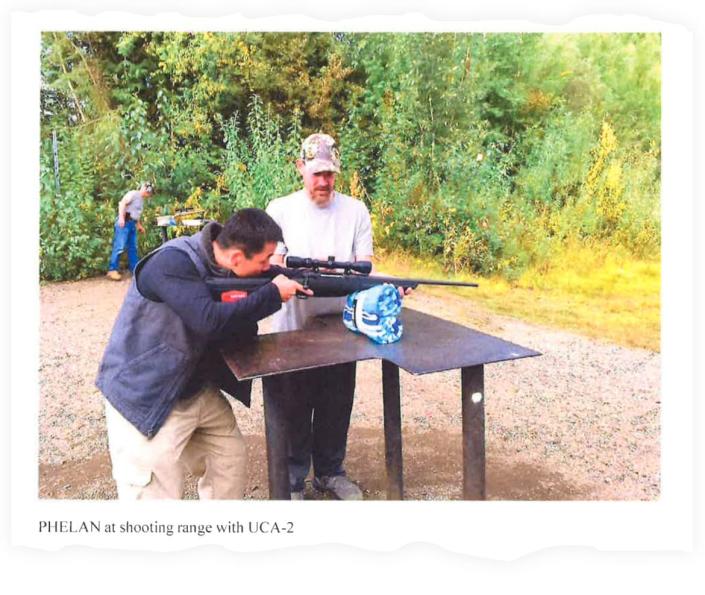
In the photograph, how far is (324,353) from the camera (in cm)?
236

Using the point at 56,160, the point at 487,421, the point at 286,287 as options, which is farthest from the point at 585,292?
the point at 56,160

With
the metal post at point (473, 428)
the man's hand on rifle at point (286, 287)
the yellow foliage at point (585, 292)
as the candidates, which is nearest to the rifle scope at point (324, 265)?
the man's hand on rifle at point (286, 287)

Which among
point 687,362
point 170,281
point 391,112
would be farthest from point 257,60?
point 687,362

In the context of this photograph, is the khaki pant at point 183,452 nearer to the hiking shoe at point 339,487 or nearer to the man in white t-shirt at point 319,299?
the man in white t-shirt at point 319,299

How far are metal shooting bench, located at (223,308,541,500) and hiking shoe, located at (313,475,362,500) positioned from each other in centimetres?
54

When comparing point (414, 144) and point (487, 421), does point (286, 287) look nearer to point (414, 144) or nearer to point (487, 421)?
point (414, 144)

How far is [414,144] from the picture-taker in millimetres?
3607

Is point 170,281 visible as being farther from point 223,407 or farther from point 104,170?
point 104,170

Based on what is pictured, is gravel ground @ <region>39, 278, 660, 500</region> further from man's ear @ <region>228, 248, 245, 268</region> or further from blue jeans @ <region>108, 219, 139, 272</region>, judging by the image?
man's ear @ <region>228, 248, 245, 268</region>

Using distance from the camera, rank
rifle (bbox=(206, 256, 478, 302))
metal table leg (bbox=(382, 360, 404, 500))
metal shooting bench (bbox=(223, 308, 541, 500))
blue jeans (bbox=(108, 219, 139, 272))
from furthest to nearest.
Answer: blue jeans (bbox=(108, 219, 139, 272)), metal table leg (bbox=(382, 360, 404, 500)), rifle (bbox=(206, 256, 478, 302)), metal shooting bench (bbox=(223, 308, 541, 500))

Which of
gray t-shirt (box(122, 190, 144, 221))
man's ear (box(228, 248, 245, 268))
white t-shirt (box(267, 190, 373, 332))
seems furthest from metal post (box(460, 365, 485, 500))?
gray t-shirt (box(122, 190, 144, 221))

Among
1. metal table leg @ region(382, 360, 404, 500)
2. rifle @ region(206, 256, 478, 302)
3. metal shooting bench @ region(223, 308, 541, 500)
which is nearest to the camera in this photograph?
metal shooting bench @ region(223, 308, 541, 500)

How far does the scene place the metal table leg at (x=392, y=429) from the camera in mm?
2910

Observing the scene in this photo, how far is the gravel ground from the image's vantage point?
3.14m
